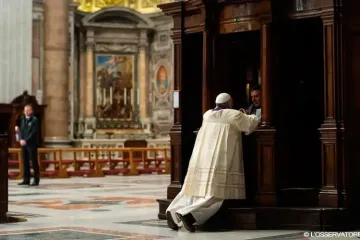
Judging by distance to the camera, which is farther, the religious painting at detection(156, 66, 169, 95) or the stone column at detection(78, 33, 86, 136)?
the religious painting at detection(156, 66, 169, 95)

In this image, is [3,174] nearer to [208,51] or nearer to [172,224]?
[172,224]

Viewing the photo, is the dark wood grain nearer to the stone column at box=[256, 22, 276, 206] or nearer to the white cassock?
the white cassock

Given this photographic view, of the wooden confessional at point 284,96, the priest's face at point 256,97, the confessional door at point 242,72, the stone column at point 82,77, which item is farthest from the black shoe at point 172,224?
the stone column at point 82,77

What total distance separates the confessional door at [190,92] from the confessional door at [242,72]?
→ 43 cm

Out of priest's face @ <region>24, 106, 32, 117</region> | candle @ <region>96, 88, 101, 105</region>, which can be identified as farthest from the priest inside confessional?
candle @ <region>96, 88, 101, 105</region>

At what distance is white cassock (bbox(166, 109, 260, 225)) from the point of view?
306 inches

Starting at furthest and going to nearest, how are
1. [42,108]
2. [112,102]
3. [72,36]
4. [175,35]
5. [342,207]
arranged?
1. [112,102]
2. [72,36]
3. [42,108]
4. [175,35]
5. [342,207]

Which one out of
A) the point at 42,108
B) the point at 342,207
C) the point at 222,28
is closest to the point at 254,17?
the point at 222,28

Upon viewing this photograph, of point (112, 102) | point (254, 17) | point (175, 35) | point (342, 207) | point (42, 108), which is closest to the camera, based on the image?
point (342, 207)

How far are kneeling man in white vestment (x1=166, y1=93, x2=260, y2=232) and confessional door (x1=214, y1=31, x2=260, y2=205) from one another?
28cm

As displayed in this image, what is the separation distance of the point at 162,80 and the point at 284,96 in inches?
781

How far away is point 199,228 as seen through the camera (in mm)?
7832

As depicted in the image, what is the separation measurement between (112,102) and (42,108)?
4070 millimetres

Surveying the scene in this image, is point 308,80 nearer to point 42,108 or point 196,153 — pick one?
point 196,153
